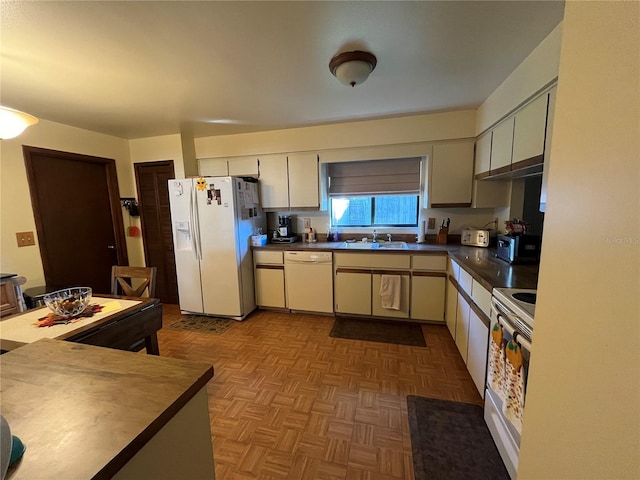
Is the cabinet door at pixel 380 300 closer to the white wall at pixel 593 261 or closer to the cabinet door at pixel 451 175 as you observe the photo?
the cabinet door at pixel 451 175

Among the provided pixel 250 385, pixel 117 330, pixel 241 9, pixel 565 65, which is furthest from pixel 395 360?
pixel 241 9

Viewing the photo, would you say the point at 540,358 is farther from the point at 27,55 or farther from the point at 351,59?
the point at 27,55

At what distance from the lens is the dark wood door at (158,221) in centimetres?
354

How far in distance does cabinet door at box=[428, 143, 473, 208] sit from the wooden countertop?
2.84 m

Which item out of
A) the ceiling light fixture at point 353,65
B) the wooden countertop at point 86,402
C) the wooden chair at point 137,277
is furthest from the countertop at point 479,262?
the wooden countertop at point 86,402

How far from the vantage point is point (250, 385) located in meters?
2.02

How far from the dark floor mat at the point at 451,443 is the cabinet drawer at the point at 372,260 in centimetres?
132

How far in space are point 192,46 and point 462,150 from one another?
262 centimetres

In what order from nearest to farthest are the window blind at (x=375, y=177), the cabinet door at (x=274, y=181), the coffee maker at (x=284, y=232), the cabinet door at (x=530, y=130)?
the cabinet door at (x=530, y=130) < the window blind at (x=375, y=177) < the cabinet door at (x=274, y=181) < the coffee maker at (x=284, y=232)

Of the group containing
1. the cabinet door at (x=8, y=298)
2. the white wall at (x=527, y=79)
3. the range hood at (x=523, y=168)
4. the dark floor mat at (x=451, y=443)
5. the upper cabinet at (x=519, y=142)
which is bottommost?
the dark floor mat at (x=451, y=443)

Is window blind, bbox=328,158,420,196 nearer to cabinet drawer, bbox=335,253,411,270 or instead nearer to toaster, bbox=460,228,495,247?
toaster, bbox=460,228,495,247

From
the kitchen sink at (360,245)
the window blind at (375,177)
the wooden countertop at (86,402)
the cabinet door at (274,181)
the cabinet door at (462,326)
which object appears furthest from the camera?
the cabinet door at (274,181)

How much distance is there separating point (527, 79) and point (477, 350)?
1.83 metres

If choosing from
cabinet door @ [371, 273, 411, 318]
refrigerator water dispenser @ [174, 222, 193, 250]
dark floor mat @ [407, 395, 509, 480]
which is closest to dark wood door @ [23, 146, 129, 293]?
refrigerator water dispenser @ [174, 222, 193, 250]
